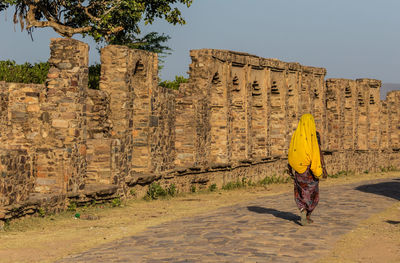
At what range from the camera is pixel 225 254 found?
848 centimetres

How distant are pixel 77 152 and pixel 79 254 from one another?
15.8ft

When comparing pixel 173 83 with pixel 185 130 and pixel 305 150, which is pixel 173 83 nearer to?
pixel 185 130

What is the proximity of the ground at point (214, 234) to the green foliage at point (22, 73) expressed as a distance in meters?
6.74

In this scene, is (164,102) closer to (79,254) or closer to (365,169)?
(79,254)

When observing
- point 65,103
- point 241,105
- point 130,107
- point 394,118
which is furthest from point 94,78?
point 394,118

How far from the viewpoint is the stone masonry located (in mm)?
13023

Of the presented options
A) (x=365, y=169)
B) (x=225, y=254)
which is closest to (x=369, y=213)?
(x=225, y=254)

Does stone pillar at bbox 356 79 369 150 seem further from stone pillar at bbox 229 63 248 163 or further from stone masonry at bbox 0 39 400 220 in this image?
stone pillar at bbox 229 63 248 163

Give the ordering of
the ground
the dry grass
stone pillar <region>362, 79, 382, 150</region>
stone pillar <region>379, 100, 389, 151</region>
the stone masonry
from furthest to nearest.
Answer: stone pillar <region>379, 100, 389, 151</region> → stone pillar <region>362, 79, 382, 150</region> → the stone masonry → the ground → the dry grass

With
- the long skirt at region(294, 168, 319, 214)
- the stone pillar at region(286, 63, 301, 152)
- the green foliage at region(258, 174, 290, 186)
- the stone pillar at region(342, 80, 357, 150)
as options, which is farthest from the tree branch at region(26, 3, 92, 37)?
the long skirt at region(294, 168, 319, 214)

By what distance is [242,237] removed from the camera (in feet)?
32.0

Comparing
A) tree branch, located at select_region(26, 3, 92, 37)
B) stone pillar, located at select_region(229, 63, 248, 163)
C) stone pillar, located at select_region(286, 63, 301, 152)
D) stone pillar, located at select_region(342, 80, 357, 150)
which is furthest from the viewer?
stone pillar, located at select_region(342, 80, 357, 150)

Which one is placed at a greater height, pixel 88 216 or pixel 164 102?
pixel 164 102

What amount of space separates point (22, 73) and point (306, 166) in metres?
11.6
